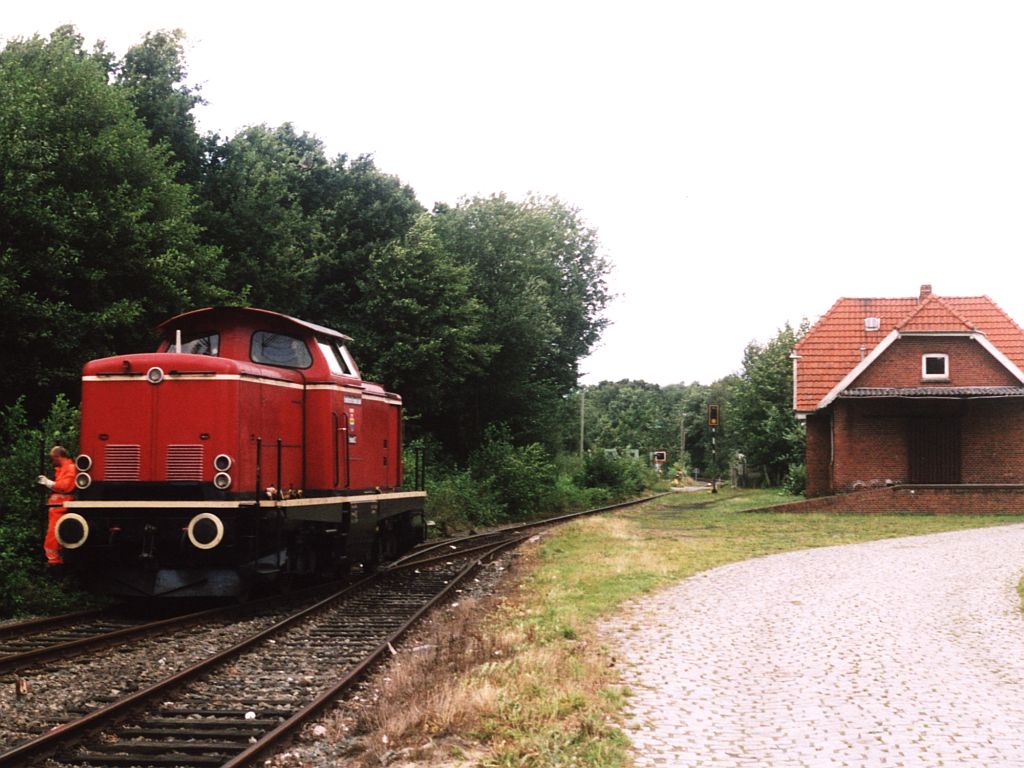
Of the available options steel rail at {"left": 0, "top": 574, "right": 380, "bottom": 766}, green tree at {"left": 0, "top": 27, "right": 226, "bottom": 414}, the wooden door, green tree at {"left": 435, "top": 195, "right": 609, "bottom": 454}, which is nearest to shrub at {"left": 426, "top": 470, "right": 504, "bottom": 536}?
green tree at {"left": 435, "top": 195, "right": 609, "bottom": 454}

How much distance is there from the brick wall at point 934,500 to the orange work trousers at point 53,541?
21.1 meters

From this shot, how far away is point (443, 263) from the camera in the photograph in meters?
30.2

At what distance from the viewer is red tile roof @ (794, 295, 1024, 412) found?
106 feet

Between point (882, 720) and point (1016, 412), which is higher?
point (1016, 412)

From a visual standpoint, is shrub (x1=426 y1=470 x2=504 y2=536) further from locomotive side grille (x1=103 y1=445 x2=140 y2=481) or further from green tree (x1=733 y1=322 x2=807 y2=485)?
green tree (x1=733 y1=322 x2=807 y2=485)

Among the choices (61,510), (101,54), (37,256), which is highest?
(101,54)

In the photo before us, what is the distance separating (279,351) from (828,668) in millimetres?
7640

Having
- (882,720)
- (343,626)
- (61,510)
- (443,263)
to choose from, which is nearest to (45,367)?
(61,510)

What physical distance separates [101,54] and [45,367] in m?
12.4

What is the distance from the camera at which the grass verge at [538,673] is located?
5.80 metres

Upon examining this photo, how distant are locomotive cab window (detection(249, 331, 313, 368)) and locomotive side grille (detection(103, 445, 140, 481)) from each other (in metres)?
1.87

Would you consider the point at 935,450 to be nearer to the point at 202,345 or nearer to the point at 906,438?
the point at 906,438

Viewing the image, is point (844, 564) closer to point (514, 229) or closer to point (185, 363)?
point (185, 363)

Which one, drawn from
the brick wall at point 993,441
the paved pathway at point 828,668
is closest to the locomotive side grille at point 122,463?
the paved pathway at point 828,668
